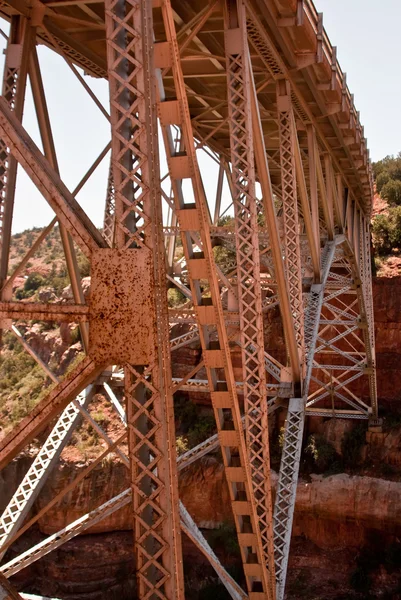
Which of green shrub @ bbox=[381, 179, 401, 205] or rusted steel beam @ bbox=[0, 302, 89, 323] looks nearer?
rusted steel beam @ bbox=[0, 302, 89, 323]

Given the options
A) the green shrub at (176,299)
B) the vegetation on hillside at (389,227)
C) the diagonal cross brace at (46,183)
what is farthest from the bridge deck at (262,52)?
the vegetation on hillside at (389,227)

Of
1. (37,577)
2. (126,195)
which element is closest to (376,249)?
(37,577)

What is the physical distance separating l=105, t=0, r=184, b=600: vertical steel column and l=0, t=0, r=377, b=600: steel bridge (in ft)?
0.03

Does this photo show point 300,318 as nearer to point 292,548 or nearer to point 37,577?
point 292,548

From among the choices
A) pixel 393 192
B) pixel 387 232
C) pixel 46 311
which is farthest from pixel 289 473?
pixel 393 192

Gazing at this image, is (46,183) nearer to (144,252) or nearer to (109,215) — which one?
(144,252)

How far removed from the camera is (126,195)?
4.38 m

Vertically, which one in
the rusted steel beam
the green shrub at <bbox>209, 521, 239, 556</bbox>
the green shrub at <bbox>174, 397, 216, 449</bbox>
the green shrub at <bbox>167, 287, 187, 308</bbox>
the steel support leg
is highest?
the rusted steel beam


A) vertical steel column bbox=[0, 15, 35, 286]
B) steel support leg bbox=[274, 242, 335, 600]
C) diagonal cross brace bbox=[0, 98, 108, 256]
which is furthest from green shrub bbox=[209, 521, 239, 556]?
diagonal cross brace bbox=[0, 98, 108, 256]

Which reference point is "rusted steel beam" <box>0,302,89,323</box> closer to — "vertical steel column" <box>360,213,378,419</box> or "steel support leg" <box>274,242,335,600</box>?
"steel support leg" <box>274,242,335,600</box>

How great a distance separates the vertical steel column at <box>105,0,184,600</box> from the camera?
435 centimetres

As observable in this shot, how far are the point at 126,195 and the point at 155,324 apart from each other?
2.82ft

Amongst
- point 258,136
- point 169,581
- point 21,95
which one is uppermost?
point 21,95

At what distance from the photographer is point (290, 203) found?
11.1m
